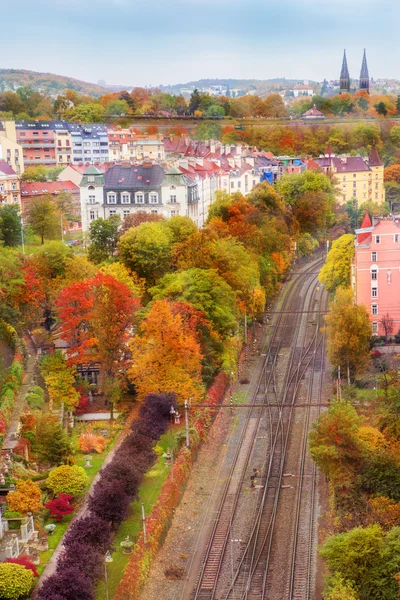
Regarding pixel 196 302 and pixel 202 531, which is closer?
pixel 202 531

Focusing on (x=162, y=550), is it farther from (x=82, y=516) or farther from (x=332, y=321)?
(x=332, y=321)

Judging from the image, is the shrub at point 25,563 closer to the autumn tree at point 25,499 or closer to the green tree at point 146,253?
the autumn tree at point 25,499

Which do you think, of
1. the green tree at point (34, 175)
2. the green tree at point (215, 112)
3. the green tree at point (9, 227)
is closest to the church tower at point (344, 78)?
the green tree at point (215, 112)

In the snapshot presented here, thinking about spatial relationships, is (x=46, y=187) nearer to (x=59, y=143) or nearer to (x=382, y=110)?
(x=59, y=143)

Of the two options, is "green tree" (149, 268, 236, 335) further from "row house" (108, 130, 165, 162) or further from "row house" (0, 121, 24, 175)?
"row house" (108, 130, 165, 162)

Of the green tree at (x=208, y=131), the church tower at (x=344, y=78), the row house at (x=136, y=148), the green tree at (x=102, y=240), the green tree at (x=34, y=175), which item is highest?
the church tower at (x=344, y=78)

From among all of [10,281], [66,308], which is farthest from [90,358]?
[10,281]
